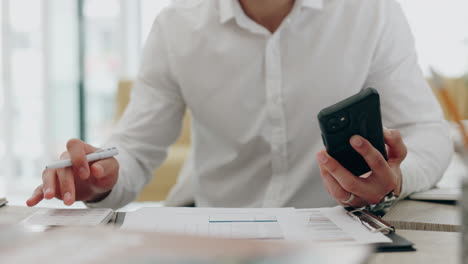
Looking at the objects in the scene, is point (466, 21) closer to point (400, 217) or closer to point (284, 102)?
point (284, 102)

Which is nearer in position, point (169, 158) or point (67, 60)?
point (169, 158)

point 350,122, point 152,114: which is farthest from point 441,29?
point 350,122

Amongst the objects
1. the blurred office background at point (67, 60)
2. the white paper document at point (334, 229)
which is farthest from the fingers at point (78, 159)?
the blurred office background at point (67, 60)

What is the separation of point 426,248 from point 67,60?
4.02m

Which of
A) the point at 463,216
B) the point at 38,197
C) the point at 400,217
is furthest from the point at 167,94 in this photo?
the point at 463,216

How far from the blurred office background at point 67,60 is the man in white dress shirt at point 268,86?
288 cm

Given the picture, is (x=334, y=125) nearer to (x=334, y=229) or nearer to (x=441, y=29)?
(x=334, y=229)

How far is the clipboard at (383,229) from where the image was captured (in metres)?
0.50

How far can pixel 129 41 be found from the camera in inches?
166

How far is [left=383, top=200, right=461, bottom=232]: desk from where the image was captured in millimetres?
627

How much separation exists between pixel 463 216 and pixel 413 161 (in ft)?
1.72

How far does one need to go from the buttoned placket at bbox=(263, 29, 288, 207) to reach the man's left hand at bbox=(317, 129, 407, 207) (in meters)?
0.34

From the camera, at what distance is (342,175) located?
666 millimetres

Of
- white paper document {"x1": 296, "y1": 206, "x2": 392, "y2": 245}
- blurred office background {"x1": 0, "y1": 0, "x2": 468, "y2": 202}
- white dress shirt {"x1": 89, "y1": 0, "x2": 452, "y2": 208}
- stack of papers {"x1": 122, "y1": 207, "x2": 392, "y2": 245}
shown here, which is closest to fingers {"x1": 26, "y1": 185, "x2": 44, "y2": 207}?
stack of papers {"x1": 122, "y1": 207, "x2": 392, "y2": 245}
